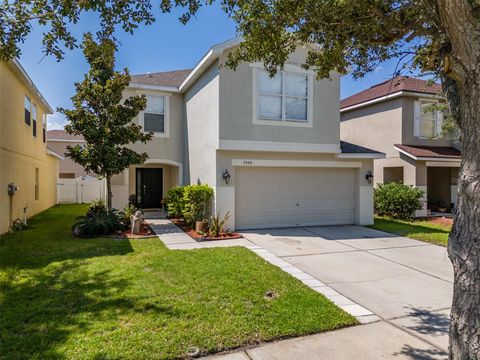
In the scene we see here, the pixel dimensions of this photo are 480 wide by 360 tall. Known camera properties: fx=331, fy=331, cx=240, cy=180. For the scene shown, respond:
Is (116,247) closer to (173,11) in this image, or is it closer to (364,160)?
(173,11)

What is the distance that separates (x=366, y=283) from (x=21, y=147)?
45.7ft

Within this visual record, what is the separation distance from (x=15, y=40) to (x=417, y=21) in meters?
5.97

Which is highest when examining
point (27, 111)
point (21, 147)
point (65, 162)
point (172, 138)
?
point (27, 111)

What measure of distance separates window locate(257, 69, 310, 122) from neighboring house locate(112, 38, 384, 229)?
4 cm

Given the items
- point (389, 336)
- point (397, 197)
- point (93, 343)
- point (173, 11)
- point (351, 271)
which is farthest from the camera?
point (397, 197)

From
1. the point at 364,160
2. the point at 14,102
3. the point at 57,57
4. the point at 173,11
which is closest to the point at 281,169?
the point at 364,160

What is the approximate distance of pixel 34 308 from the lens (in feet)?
17.0

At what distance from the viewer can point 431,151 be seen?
17.8 metres

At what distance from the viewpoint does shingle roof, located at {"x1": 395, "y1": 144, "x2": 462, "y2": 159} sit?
17000 mm

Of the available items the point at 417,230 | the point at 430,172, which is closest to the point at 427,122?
the point at 430,172

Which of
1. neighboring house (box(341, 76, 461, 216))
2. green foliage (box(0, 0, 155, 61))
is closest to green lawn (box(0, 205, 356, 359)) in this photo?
green foliage (box(0, 0, 155, 61))

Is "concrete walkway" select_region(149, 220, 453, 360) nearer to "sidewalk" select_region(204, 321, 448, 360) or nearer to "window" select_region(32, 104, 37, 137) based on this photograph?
"sidewalk" select_region(204, 321, 448, 360)

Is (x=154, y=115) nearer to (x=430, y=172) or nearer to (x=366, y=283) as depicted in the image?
(x=366, y=283)

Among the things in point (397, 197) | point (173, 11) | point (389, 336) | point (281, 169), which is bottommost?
point (389, 336)
